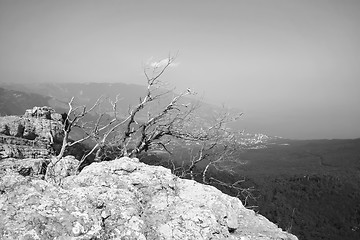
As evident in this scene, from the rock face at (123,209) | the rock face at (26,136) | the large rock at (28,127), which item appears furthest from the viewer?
the large rock at (28,127)

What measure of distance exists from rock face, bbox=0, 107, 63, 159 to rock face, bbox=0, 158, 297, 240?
12.2 metres

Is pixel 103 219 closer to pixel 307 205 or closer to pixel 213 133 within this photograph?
pixel 213 133

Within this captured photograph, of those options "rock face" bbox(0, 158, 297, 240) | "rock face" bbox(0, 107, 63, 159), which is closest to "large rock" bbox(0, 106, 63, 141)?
"rock face" bbox(0, 107, 63, 159)

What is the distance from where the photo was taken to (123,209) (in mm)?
3859

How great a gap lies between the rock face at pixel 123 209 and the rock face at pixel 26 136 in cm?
1218

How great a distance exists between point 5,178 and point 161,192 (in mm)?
2865

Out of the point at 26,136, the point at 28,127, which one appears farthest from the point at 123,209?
the point at 28,127

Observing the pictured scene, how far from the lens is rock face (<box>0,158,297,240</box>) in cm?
311

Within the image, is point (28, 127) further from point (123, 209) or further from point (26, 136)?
point (123, 209)

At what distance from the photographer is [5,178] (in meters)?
3.71

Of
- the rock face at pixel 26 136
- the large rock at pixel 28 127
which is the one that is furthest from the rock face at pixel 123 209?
the large rock at pixel 28 127

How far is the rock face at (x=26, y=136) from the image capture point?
16672mm

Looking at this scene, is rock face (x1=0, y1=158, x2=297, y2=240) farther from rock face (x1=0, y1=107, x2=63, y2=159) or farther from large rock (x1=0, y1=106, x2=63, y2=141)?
large rock (x1=0, y1=106, x2=63, y2=141)

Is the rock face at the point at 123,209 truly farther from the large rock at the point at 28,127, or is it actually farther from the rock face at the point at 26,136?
the large rock at the point at 28,127
